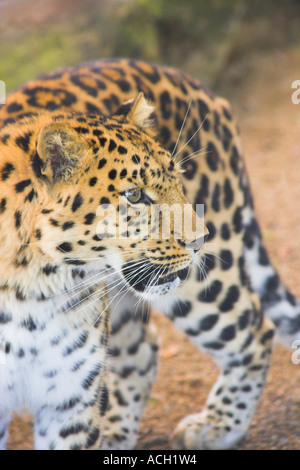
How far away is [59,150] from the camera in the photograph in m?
3.06

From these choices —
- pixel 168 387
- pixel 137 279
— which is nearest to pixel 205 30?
pixel 168 387

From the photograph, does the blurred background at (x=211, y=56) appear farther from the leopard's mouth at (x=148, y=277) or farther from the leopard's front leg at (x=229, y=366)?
the leopard's mouth at (x=148, y=277)

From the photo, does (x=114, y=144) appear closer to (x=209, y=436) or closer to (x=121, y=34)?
(x=209, y=436)

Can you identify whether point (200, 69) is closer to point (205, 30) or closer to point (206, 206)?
point (205, 30)

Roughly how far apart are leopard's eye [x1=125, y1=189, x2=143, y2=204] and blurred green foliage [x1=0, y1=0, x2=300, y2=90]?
545 cm

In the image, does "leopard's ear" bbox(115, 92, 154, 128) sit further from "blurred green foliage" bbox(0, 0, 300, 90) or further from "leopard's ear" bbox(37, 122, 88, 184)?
"blurred green foliage" bbox(0, 0, 300, 90)

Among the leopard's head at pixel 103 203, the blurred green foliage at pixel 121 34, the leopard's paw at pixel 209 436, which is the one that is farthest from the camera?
the blurred green foliage at pixel 121 34

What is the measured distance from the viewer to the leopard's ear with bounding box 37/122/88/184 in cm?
298

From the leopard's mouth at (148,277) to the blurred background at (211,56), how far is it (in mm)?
2455

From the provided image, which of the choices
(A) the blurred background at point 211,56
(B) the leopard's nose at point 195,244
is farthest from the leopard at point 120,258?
(A) the blurred background at point 211,56

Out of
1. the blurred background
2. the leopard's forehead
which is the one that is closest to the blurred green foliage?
the blurred background

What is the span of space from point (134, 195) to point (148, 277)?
0.47m

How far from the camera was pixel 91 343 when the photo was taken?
367cm

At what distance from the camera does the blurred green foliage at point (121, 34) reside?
28.3 ft
